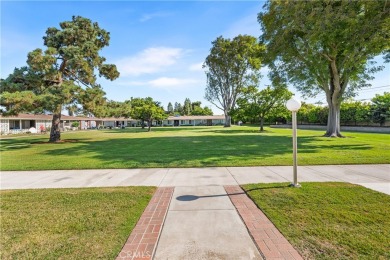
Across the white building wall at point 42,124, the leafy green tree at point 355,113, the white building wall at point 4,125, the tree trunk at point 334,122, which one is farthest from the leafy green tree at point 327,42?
the white building wall at point 42,124

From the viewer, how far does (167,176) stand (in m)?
6.63

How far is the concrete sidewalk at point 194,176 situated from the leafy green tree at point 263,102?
82.0ft

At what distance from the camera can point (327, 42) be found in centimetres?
1366

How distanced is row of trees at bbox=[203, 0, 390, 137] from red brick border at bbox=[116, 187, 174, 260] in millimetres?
12133

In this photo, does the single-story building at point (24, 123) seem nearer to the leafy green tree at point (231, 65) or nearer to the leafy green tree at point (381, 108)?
the leafy green tree at point (231, 65)

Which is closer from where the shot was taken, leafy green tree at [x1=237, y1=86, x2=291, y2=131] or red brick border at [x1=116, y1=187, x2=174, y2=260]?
red brick border at [x1=116, y1=187, x2=174, y2=260]

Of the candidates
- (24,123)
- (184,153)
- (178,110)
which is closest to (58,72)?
(184,153)

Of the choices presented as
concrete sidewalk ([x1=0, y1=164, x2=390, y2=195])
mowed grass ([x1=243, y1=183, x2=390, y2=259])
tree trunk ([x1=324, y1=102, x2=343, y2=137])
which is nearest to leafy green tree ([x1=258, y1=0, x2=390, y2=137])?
tree trunk ([x1=324, y1=102, x2=343, y2=137])

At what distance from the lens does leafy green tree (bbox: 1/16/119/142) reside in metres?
14.5

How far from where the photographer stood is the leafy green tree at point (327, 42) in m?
11.1

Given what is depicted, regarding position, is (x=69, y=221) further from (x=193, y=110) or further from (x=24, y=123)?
(x=193, y=110)

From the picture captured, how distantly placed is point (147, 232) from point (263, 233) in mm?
1725

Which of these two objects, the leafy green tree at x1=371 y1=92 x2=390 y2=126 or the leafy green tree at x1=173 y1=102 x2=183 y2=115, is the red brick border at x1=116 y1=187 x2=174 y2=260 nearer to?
the leafy green tree at x1=371 y1=92 x2=390 y2=126

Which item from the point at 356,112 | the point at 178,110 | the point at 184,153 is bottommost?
the point at 184,153
